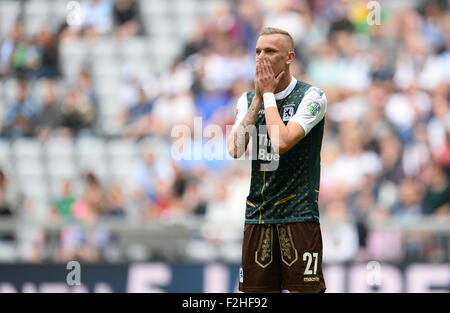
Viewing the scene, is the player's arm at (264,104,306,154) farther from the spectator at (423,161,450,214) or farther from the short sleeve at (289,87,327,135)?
the spectator at (423,161,450,214)

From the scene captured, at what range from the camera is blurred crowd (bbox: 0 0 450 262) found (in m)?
11.2

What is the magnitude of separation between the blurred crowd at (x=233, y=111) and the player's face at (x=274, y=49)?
17.1 ft

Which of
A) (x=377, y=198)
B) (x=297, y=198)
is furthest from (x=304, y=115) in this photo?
(x=377, y=198)

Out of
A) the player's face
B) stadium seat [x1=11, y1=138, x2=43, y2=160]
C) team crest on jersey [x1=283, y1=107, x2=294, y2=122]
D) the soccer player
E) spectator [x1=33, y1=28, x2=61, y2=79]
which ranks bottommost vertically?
the soccer player

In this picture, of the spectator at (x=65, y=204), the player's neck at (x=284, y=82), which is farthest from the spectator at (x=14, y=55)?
the player's neck at (x=284, y=82)

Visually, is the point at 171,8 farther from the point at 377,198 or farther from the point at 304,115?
the point at 304,115

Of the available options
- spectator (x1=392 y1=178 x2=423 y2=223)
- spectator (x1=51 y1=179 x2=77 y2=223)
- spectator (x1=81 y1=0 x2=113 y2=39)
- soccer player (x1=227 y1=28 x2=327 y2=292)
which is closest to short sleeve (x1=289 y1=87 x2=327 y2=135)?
soccer player (x1=227 y1=28 x2=327 y2=292)

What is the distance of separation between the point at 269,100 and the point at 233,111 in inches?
316

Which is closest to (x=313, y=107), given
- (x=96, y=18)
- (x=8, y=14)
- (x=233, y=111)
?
(x=233, y=111)

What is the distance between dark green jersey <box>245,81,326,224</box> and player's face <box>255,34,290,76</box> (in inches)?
10.7

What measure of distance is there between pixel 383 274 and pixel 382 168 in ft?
8.52

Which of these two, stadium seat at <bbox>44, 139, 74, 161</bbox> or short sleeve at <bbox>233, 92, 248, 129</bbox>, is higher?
stadium seat at <bbox>44, 139, 74, 161</bbox>

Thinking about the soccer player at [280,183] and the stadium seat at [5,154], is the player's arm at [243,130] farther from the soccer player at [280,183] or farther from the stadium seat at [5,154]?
the stadium seat at [5,154]

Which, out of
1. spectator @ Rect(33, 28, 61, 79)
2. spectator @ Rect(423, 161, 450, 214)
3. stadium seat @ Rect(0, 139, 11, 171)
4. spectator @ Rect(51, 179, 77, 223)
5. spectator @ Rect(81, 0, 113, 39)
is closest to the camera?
spectator @ Rect(423, 161, 450, 214)
